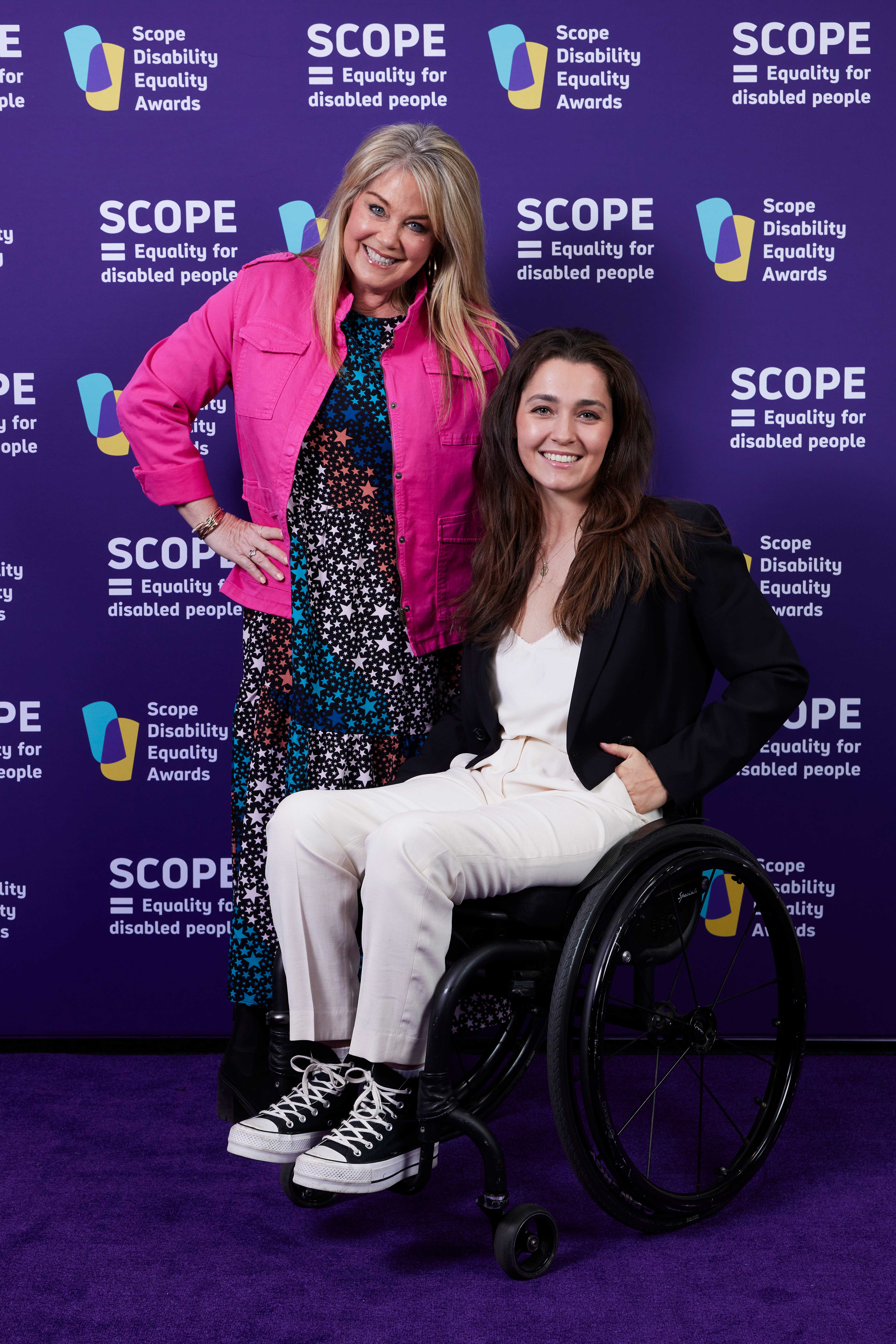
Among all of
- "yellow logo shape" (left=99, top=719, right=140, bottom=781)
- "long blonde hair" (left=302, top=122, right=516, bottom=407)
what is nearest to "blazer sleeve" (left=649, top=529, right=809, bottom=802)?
"long blonde hair" (left=302, top=122, right=516, bottom=407)

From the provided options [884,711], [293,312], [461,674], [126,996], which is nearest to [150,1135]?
[126,996]

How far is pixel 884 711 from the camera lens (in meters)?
2.73

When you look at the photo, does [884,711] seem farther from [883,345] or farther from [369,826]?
[369,826]

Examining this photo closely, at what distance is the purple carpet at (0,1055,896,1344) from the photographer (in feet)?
5.55

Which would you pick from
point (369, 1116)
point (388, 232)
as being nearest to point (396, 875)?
point (369, 1116)

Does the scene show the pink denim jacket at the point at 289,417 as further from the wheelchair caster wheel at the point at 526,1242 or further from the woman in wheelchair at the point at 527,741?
the wheelchair caster wheel at the point at 526,1242

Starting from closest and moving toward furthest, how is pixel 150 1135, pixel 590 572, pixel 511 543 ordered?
pixel 590 572 < pixel 511 543 < pixel 150 1135

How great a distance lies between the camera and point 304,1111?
5.86 ft

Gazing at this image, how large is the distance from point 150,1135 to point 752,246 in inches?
88.3

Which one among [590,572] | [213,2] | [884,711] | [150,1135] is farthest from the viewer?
[884,711]

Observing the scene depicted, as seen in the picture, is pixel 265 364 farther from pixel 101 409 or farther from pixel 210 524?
pixel 101 409

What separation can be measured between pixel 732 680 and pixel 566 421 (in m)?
0.51

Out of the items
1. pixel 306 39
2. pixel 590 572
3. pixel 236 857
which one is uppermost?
pixel 306 39

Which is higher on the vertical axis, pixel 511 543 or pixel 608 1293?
pixel 511 543
